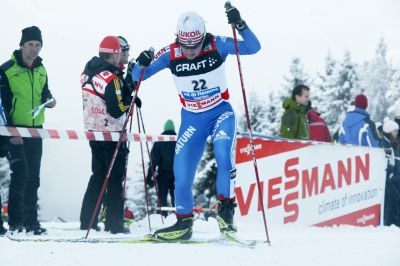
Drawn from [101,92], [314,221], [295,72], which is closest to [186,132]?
[101,92]

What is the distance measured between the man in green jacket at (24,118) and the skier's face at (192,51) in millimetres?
1787

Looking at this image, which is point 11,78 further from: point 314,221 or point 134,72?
point 314,221

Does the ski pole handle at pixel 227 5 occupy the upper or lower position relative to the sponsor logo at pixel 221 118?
upper

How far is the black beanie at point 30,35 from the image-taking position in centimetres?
623

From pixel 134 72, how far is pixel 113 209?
1.57 metres

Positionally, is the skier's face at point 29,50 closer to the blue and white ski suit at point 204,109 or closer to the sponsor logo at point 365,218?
the blue and white ski suit at point 204,109

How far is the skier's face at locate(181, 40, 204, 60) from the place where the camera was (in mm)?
5461

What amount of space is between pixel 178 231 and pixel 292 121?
444 centimetres

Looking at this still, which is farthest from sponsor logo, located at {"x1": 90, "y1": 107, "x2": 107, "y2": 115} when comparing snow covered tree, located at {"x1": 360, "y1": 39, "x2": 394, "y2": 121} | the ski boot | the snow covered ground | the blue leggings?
snow covered tree, located at {"x1": 360, "y1": 39, "x2": 394, "y2": 121}

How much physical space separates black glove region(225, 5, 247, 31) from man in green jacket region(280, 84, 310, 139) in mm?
4156

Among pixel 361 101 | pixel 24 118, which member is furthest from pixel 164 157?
pixel 24 118

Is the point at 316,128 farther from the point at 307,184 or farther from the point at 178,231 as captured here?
the point at 178,231

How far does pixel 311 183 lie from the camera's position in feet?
28.8

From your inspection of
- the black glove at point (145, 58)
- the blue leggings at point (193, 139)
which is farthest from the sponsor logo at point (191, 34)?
the blue leggings at point (193, 139)
